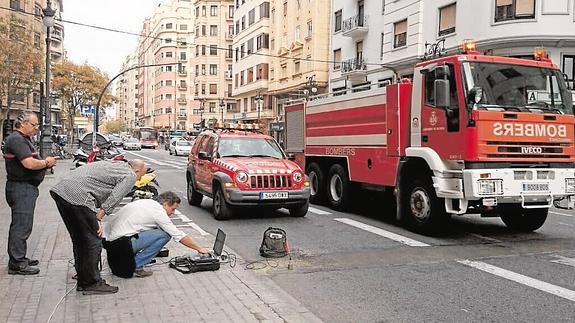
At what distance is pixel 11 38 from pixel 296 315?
3404 centimetres

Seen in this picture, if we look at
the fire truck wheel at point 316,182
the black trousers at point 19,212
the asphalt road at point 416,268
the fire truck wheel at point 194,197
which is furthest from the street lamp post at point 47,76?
the black trousers at point 19,212

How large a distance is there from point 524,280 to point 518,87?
3707 millimetres

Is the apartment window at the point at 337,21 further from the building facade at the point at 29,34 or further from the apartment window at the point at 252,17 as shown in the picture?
the building facade at the point at 29,34

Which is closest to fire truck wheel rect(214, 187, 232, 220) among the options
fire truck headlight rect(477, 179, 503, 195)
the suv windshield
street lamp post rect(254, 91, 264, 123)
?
the suv windshield

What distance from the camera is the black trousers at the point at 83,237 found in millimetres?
5484

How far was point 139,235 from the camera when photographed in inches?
251

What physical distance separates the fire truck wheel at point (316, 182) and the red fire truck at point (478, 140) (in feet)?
10.2

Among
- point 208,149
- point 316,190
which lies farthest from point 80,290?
point 316,190

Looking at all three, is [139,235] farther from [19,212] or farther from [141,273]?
[19,212]

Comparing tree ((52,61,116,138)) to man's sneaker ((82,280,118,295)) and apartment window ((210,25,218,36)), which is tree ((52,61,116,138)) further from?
man's sneaker ((82,280,118,295))

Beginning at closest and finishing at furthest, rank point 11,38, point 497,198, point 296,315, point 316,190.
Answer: point 296,315 < point 497,198 < point 316,190 < point 11,38

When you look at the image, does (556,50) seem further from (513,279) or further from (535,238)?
(513,279)

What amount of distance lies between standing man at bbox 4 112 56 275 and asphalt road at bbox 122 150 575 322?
9.09 feet

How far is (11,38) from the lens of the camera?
33.6 metres
